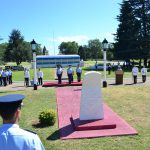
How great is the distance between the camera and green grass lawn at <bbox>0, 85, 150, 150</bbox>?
34.2 ft

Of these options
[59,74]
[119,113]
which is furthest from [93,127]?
[59,74]

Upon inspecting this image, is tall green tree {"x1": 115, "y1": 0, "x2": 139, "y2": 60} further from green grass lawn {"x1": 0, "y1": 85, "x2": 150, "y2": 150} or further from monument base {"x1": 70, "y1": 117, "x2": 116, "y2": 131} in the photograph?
monument base {"x1": 70, "y1": 117, "x2": 116, "y2": 131}

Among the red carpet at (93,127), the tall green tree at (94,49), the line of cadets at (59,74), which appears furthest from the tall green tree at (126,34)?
the tall green tree at (94,49)

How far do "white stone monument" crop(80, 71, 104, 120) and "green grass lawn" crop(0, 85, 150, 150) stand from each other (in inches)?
48.1

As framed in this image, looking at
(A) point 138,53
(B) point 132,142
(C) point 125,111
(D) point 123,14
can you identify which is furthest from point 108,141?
(D) point 123,14

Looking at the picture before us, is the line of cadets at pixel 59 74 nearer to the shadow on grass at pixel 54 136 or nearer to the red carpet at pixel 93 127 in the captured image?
the red carpet at pixel 93 127

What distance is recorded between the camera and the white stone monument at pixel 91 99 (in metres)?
13.3

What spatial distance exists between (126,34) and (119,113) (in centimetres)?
4708

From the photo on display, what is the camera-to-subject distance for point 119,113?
15586 mm

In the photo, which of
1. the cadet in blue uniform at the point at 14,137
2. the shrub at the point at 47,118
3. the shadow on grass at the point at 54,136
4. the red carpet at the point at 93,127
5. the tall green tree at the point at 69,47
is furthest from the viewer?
the tall green tree at the point at 69,47

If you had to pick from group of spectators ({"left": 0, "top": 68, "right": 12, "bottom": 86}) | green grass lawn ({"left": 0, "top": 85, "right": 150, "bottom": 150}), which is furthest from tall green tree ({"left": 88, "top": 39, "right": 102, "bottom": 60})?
green grass lawn ({"left": 0, "top": 85, "right": 150, "bottom": 150})

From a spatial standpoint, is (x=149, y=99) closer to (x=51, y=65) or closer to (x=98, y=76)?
(x=98, y=76)

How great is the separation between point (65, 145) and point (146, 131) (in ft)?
9.93

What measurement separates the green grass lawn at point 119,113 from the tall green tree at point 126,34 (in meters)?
37.4
